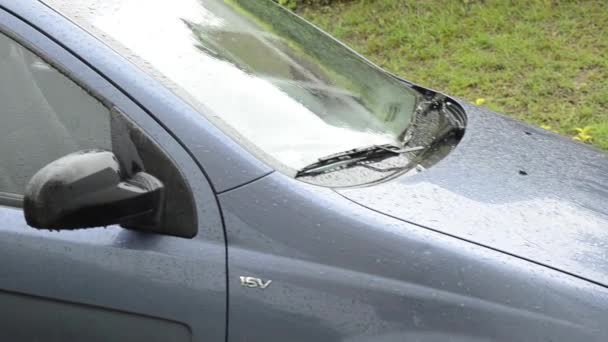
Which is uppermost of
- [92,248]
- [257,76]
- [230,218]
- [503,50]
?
[257,76]

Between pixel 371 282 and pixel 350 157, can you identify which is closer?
pixel 371 282

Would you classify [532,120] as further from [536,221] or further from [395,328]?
[395,328]

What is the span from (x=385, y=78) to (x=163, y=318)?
1452 mm

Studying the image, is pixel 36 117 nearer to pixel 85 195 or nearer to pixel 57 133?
pixel 57 133

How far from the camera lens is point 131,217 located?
1.90 meters

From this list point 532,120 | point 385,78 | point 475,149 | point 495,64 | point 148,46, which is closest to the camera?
point 148,46

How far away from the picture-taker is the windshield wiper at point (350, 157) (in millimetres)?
2055

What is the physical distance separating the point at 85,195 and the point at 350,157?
75 centimetres

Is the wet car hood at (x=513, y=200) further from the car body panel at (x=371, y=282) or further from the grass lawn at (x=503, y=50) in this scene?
the grass lawn at (x=503, y=50)

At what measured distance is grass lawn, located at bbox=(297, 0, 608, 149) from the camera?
18.4 ft

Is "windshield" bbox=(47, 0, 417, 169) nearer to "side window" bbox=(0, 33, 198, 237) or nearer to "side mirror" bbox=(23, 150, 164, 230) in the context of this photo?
"side window" bbox=(0, 33, 198, 237)

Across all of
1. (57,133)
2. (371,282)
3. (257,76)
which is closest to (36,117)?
(57,133)

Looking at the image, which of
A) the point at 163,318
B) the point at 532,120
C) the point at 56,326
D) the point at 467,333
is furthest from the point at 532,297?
the point at 532,120

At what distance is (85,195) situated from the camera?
6.04 feet
